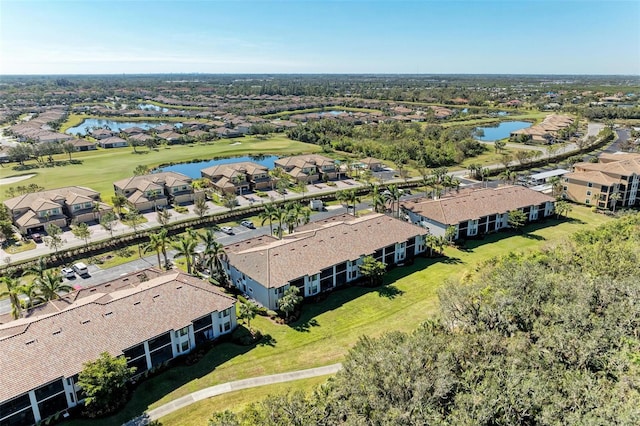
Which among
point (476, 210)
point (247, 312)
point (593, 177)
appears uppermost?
point (593, 177)

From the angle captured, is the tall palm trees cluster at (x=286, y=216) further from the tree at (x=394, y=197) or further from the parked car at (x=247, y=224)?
the tree at (x=394, y=197)


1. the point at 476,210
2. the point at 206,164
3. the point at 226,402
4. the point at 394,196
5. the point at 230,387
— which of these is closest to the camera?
the point at 226,402

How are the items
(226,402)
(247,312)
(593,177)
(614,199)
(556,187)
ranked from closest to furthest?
(226,402) < (247,312) < (614,199) < (593,177) < (556,187)

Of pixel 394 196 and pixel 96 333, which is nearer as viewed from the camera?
pixel 96 333

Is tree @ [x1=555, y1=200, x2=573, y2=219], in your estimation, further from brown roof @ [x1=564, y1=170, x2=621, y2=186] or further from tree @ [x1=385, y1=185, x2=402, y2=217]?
tree @ [x1=385, y1=185, x2=402, y2=217]

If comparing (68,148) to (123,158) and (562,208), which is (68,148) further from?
(562,208)

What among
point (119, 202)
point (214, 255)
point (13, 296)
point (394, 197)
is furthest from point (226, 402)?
point (119, 202)
